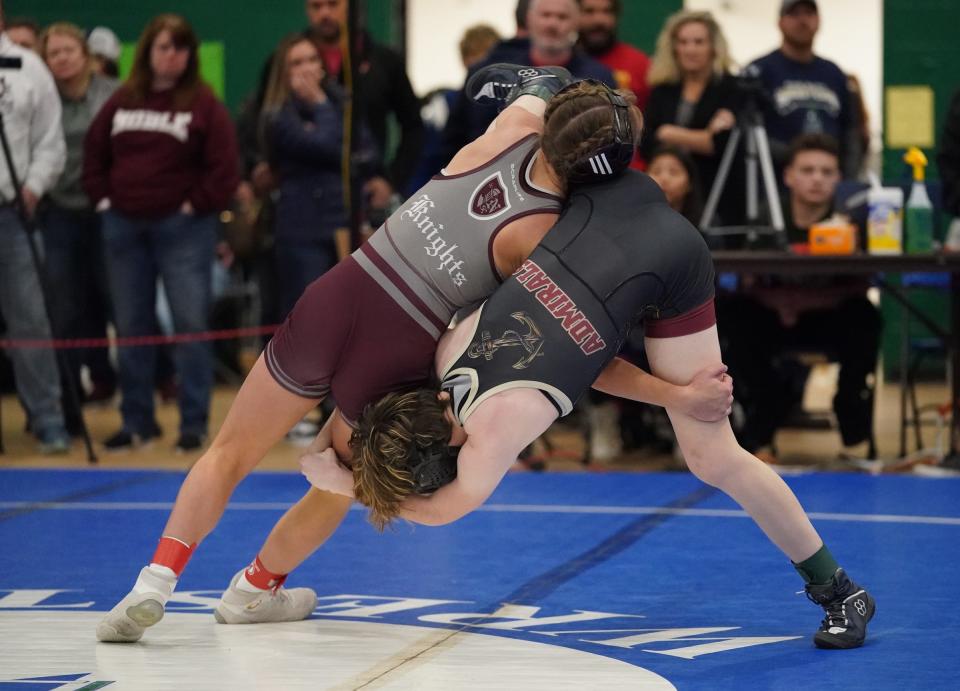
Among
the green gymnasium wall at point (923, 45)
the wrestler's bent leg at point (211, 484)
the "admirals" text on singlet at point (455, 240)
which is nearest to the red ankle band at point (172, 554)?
the wrestler's bent leg at point (211, 484)

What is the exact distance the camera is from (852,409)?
22.5ft

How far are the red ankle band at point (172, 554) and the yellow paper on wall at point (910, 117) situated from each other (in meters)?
7.55

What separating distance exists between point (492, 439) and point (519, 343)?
0.22 meters

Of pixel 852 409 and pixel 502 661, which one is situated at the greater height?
pixel 502 661

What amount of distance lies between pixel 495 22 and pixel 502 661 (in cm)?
882

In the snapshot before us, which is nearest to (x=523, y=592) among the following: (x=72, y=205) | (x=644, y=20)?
(x=72, y=205)

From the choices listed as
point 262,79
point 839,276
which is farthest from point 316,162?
point 839,276

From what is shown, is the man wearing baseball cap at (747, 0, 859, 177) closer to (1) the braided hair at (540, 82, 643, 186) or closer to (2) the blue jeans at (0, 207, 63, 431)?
(2) the blue jeans at (0, 207, 63, 431)

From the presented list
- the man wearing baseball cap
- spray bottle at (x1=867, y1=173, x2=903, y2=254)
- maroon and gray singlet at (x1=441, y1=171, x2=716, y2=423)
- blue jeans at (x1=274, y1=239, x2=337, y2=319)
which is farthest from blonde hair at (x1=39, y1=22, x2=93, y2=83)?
maroon and gray singlet at (x1=441, y1=171, x2=716, y2=423)

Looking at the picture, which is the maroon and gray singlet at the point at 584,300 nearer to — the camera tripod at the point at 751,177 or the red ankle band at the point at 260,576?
the red ankle band at the point at 260,576

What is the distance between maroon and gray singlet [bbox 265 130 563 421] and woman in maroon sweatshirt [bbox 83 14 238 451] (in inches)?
151

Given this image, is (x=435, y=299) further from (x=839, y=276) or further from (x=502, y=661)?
(x=839, y=276)

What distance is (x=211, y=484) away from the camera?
363 cm

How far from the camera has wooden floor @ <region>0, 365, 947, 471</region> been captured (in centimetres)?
709
